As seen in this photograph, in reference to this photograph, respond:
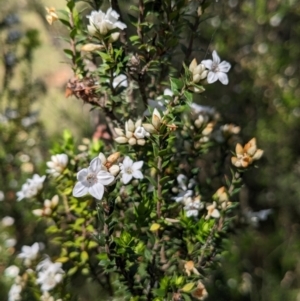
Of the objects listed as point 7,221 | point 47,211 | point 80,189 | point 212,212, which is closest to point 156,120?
point 80,189

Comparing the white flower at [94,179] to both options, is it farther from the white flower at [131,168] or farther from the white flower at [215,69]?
the white flower at [215,69]

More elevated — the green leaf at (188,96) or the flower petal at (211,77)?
the flower petal at (211,77)

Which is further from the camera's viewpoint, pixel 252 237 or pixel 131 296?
pixel 252 237

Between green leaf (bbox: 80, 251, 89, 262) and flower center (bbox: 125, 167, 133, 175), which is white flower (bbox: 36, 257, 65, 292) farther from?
flower center (bbox: 125, 167, 133, 175)

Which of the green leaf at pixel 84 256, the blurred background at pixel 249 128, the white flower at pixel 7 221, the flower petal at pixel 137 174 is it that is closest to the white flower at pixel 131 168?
the flower petal at pixel 137 174

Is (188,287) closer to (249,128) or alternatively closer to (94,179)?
(94,179)

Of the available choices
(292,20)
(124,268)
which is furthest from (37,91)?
(124,268)

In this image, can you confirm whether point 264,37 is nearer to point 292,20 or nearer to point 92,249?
point 292,20
